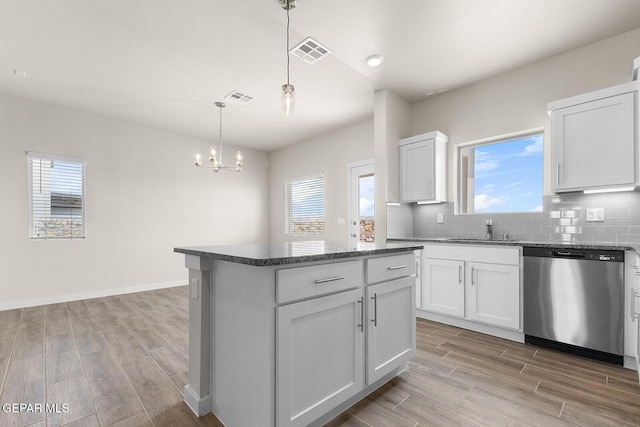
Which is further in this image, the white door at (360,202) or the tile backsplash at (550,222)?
the white door at (360,202)

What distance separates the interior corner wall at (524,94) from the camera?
280 cm

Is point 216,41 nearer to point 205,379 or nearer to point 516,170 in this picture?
point 205,379

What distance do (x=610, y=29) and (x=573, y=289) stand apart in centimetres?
229

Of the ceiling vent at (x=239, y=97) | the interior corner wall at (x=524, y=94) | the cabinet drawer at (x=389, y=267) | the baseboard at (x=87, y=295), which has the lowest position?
the baseboard at (x=87, y=295)

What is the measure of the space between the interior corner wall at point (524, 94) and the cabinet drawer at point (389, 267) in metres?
2.01

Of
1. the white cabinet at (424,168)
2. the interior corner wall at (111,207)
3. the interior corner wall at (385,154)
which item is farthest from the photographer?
the interior corner wall at (111,207)

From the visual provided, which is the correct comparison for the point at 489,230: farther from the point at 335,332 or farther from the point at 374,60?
the point at 335,332

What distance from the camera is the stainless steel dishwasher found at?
2369 mm

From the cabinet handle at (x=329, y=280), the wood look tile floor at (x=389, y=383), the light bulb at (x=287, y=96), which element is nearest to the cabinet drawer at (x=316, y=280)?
the cabinet handle at (x=329, y=280)

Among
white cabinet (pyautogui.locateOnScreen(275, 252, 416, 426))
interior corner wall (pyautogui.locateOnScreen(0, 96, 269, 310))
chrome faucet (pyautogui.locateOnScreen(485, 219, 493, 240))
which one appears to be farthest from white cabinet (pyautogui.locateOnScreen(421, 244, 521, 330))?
interior corner wall (pyautogui.locateOnScreen(0, 96, 269, 310))

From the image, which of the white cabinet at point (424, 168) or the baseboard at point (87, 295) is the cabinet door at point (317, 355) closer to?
the white cabinet at point (424, 168)

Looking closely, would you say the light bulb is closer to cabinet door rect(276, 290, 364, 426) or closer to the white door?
cabinet door rect(276, 290, 364, 426)

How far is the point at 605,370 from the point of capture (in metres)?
2.29

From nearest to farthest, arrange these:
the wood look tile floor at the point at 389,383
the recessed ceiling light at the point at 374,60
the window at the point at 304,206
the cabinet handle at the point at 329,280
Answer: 1. the cabinet handle at the point at 329,280
2. the wood look tile floor at the point at 389,383
3. the recessed ceiling light at the point at 374,60
4. the window at the point at 304,206
